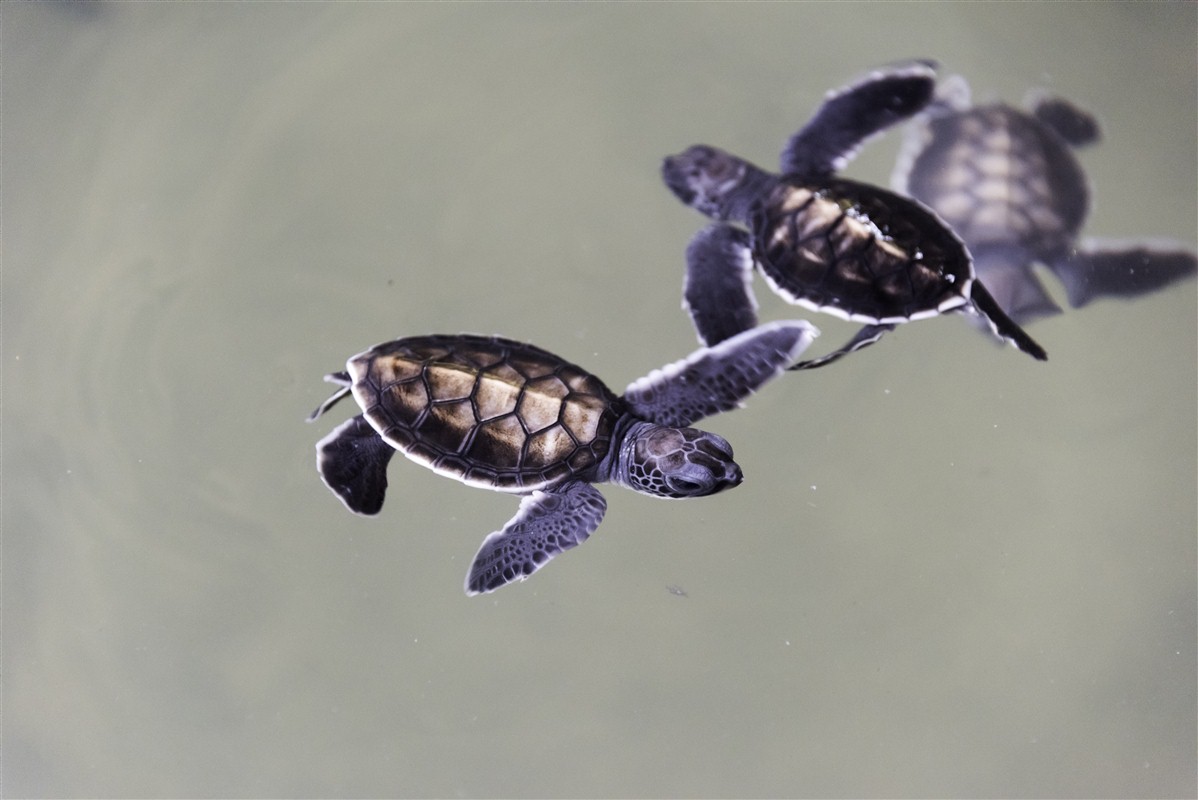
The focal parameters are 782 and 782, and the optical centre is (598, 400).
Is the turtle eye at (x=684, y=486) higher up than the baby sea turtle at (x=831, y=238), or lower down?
lower down

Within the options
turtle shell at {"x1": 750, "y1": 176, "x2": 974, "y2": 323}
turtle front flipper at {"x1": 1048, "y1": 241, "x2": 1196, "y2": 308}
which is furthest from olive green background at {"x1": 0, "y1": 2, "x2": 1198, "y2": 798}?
turtle shell at {"x1": 750, "y1": 176, "x2": 974, "y2": 323}

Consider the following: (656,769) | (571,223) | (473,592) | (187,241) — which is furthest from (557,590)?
(187,241)

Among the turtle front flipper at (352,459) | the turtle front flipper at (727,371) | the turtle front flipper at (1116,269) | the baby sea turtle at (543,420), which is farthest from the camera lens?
the turtle front flipper at (1116,269)

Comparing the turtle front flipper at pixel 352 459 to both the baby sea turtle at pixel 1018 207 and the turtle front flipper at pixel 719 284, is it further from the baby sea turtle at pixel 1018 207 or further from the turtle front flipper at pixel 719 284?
the baby sea turtle at pixel 1018 207

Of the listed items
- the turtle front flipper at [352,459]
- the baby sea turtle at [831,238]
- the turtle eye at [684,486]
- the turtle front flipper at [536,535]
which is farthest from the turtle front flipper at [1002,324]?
the turtle front flipper at [352,459]

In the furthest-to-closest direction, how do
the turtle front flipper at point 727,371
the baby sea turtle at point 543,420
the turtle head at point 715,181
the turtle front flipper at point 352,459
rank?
the turtle head at point 715,181 < the turtle front flipper at point 352,459 < the turtle front flipper at point 727,371 < the baby sea turtle at point 543,420

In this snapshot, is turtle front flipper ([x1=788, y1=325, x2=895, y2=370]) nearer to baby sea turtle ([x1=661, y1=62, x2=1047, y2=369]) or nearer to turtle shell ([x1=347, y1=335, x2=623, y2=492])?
baby sea turtle ([x1=661, y1=62, x2=1047, y2=369])
